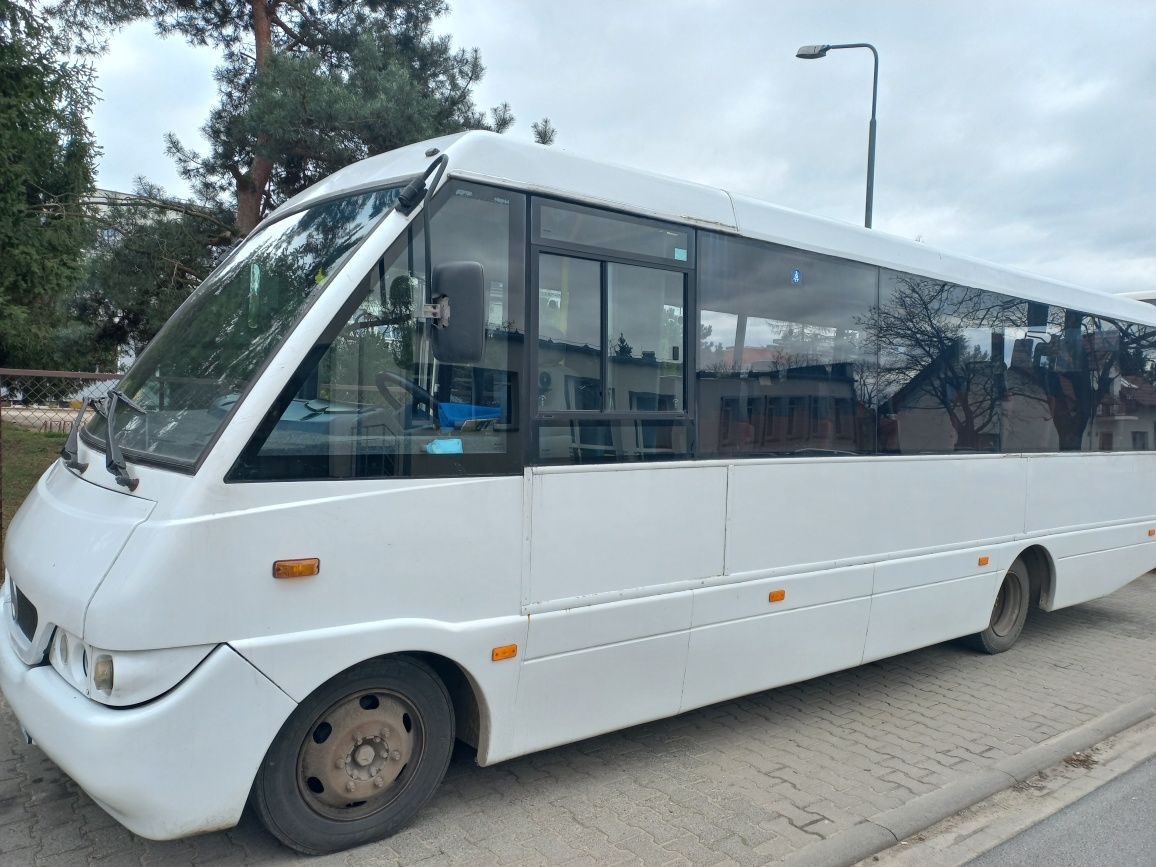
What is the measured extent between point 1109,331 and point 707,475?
584 centimetres

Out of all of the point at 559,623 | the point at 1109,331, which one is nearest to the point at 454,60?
the point at 1109,331

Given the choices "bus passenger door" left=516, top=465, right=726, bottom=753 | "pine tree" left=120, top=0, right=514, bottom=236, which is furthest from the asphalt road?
"pine tree" left=120, top=0, right=514, bottom=236

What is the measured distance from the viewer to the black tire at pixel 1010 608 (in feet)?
24.3

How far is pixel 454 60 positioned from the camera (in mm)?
13391

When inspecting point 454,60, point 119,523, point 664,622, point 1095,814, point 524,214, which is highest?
point 454,60

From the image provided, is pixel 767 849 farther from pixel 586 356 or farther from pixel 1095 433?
pixel 1095 433

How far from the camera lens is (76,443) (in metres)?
4.23

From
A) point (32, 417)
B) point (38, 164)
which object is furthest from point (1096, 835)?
point (38, 164)

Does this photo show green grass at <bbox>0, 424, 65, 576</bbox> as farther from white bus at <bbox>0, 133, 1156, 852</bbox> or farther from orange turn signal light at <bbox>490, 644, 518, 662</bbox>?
orange turn signal light at <bbox>490, 644, 518, 662</bbox>

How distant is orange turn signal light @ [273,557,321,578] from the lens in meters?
3.29

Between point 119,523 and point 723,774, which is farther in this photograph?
point 723,774

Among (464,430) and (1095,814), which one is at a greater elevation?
(464,430)

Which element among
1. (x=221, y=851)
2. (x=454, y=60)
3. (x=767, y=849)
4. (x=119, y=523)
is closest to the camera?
(x=119, y=523)

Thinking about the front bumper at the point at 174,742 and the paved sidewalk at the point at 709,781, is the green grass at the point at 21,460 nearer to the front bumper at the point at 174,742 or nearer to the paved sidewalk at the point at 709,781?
the paved sidewalk at the point at 709,781
